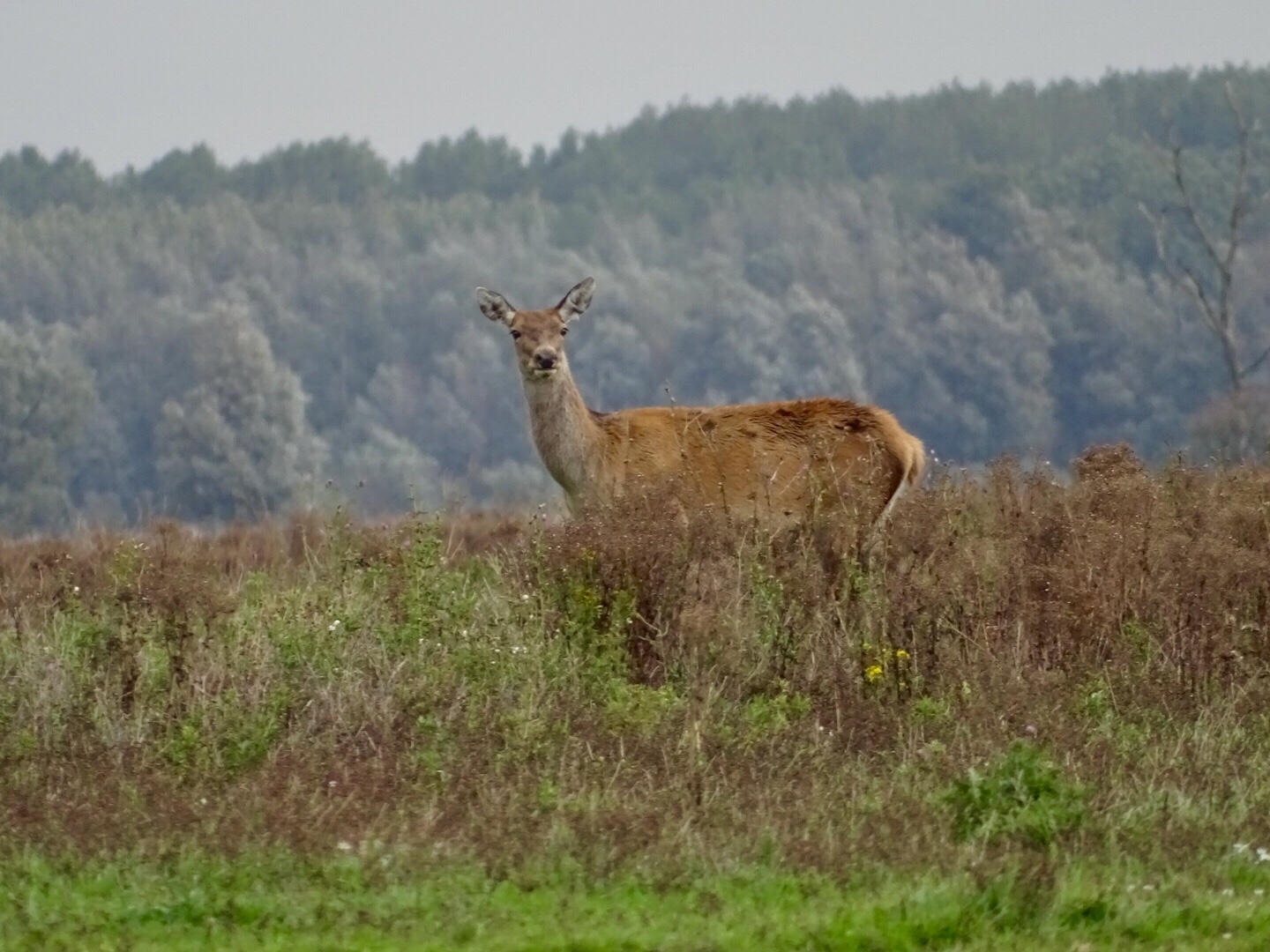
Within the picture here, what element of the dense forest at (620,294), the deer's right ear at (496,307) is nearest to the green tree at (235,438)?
the dense forest at (620,294)

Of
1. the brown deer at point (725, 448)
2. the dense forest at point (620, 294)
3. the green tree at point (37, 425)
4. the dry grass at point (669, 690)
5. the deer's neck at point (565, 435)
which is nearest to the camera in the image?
the dry grass at point (669, 690)

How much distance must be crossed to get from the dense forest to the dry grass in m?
34.5

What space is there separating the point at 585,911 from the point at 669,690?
9.88 ft

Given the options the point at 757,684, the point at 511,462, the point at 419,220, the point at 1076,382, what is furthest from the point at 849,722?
the point at 419,220

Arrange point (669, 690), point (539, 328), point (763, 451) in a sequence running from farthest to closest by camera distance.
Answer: point (539, 328)
point (763, 451)
point (669, 690)

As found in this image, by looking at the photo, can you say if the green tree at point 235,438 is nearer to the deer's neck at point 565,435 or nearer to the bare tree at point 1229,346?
the bare tree at point 1229,346

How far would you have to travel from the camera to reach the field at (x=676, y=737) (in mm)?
7414

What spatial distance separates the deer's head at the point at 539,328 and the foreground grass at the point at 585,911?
23.8 ft

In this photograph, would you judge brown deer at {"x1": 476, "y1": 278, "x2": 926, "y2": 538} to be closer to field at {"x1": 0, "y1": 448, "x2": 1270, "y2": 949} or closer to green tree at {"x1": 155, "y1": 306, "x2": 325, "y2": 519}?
field at {"x1": 0, "y1": 448, "x2": 1270, "y2": 949}

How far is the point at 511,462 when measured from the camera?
62.1m

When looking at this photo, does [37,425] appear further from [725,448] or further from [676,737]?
[676,737]

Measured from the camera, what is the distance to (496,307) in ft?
51.5

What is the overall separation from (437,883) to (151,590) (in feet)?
12.4

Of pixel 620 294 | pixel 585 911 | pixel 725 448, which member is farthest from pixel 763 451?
pixel 620 294
